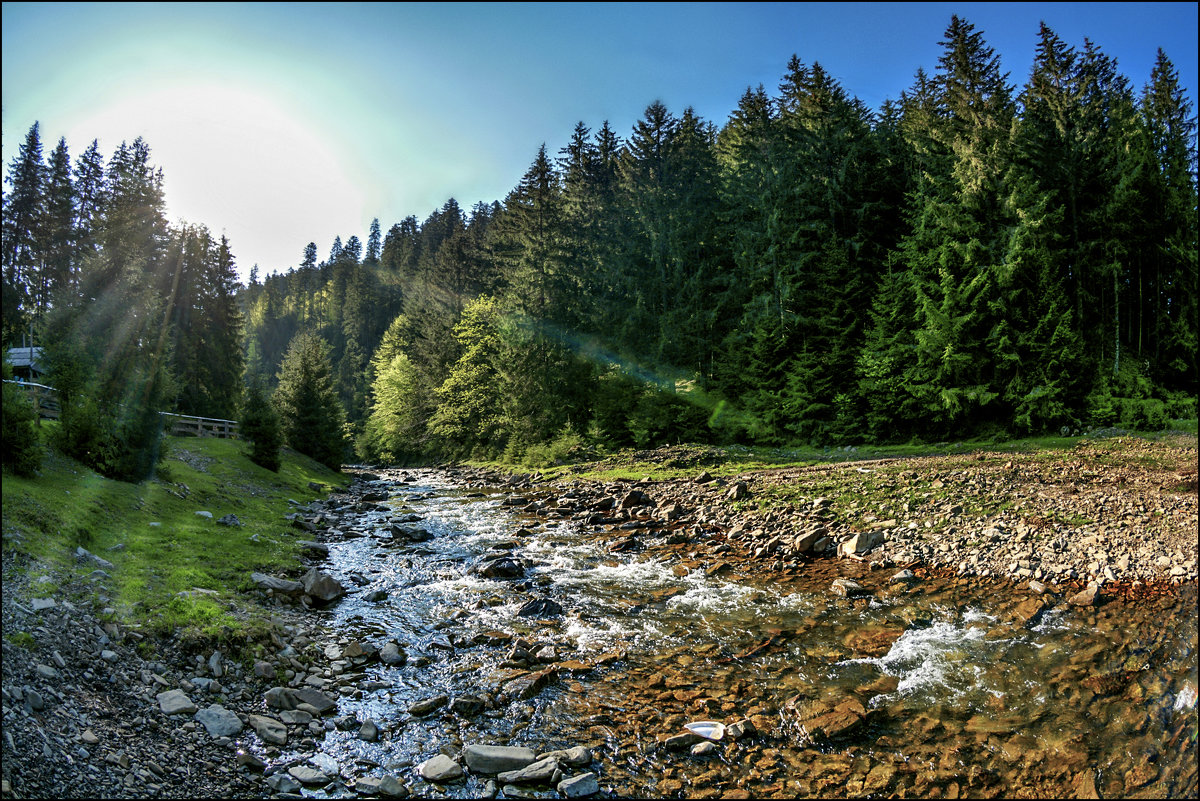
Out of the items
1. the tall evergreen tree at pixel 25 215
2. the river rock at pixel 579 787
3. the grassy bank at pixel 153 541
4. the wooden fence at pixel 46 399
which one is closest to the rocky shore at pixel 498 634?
the river rock at pixel 579 787

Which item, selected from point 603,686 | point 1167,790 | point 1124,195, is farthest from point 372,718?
point 1124,195

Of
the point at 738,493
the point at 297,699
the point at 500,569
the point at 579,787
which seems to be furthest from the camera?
the point at 738,493

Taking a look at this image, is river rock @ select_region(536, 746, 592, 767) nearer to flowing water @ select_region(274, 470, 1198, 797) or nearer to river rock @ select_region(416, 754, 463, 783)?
flowing water @ select_region(274, 470, 1198, 797)

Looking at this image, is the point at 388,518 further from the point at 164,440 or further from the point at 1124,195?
the point at 1124,195

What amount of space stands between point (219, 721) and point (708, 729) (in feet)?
18.2

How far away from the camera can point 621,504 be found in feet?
63.0

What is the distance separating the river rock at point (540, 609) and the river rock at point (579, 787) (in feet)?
15.3

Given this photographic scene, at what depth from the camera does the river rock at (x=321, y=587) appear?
1011 centimetres

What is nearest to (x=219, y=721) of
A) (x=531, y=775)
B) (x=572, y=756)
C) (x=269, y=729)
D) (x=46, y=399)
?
(x=269, y=729)

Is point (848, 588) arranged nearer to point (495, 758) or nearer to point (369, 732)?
point (495, 758)

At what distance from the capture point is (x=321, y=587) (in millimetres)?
10289

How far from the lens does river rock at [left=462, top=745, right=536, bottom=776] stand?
18.4 ft

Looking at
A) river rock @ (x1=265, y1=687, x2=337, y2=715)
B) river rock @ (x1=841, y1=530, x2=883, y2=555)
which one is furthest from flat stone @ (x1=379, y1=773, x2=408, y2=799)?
river rock @ (x1=841, y1=530, x2=883, y2=555)

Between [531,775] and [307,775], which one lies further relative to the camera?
[531,775]
